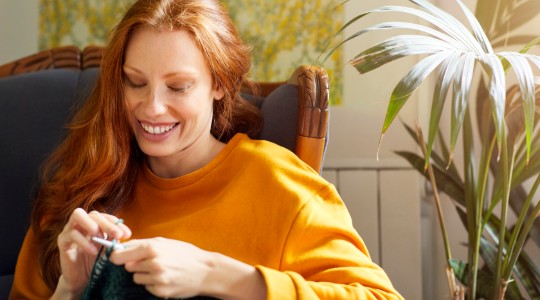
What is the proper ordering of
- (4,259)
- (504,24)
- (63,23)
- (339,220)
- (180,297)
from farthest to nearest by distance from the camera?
(63,23)
(504,24)
(4,259)
(339,220)
(180,297)

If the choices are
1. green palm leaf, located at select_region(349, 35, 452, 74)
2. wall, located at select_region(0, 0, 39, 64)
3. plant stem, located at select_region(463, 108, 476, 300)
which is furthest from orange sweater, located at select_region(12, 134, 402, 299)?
wall, located at select_region(0, 0, 39, 64)

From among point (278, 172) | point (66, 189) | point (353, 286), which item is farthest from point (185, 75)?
point (353, 286)

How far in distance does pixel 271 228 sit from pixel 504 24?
1.01m

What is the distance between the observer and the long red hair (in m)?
1.39

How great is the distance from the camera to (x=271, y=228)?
1.31m

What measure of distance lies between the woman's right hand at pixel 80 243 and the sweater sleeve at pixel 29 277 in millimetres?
189

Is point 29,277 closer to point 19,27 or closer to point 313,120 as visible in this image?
point 313,120

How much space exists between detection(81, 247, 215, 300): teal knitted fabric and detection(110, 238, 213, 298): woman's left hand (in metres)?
0.04

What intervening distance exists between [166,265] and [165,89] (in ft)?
1.22

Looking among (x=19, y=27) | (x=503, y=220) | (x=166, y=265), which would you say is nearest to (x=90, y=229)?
(x=166, y=265)

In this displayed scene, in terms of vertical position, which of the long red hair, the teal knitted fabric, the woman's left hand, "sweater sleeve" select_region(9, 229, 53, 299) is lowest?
"sweater sleeve" select_region(9, 229, 53, 299)

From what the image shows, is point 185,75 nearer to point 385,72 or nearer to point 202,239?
point 202,239

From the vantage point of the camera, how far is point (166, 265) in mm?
1105

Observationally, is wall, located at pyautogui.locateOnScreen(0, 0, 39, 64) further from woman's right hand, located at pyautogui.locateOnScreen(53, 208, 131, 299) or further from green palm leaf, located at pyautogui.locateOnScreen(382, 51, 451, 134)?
green palm leaf, located at pyautogui.locateOnScreen(382, 51, 451, 134)
